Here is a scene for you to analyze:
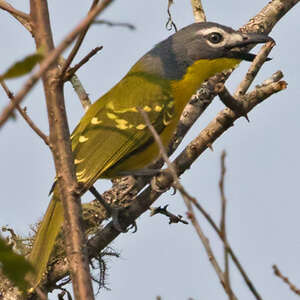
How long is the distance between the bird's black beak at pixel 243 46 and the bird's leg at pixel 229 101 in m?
1.69

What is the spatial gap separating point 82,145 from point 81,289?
96.5 inches

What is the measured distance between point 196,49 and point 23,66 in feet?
13.5

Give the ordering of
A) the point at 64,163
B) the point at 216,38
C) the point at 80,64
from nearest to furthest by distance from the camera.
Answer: the point at 64,163 < the point at 80,64 < the point at 216,38

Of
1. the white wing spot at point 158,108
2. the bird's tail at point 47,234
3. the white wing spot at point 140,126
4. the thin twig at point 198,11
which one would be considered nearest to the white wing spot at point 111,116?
the white wing spot at point 140,126

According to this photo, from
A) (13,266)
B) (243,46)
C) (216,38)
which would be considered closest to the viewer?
(13,266)

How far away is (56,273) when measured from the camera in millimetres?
4527

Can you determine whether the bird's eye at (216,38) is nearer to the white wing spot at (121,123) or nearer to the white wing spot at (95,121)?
the white wing spot at (121,123)

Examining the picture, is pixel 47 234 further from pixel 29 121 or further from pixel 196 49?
pixel 196 49

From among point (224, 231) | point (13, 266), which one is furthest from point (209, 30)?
point (13, 266)

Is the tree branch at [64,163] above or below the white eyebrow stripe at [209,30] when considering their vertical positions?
below

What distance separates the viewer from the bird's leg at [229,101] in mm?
3085

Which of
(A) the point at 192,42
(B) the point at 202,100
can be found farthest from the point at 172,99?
(A) the point at 192,42

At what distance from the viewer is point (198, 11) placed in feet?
16.1

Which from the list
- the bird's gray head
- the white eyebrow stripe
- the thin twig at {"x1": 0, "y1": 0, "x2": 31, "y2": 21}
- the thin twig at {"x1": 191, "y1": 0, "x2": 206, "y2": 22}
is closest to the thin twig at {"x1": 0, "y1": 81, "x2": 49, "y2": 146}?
the thin twig at {"x1": 0, "y1": 0, "x2": 31, "y2": 21}
